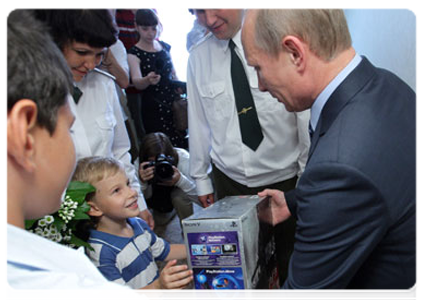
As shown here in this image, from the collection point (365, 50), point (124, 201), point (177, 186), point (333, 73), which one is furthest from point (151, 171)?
point (333, 73)

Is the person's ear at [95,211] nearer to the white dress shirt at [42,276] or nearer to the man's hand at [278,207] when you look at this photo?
the man's hand at [278,207]

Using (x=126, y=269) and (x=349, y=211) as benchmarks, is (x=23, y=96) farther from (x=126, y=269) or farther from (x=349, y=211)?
(x=126, y=269)

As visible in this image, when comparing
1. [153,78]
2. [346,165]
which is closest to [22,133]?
[346,165]

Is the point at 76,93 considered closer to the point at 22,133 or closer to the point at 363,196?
the point at 22,133

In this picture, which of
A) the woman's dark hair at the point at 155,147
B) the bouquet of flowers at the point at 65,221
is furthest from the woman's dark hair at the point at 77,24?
the woman's dark hair at the point at 155,147

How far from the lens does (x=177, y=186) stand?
242cm

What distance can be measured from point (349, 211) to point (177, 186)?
177 cm

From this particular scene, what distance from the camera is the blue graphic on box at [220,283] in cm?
91

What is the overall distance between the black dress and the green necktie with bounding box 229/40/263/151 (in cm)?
151

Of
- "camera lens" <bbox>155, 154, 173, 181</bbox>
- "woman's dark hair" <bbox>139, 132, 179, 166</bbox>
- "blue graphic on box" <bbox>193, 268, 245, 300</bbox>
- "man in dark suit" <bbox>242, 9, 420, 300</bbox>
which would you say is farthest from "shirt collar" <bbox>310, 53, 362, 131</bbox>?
"woman's dark hair" <bbox>139, 132, 179, 166</bbox>

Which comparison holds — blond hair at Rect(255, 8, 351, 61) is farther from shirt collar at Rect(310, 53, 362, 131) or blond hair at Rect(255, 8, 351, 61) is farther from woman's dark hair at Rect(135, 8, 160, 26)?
woman's dark hair at Rect(135, 8, 160, 26)

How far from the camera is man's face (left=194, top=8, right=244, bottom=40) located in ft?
4.33

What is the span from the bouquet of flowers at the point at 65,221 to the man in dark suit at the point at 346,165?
0.56m

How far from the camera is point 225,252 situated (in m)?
0.89
